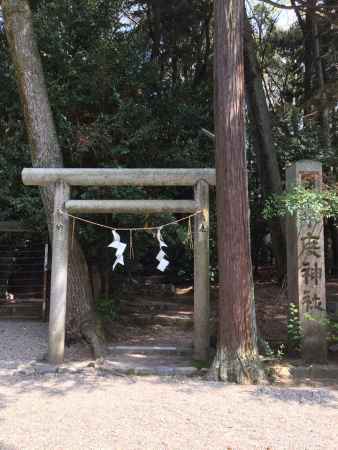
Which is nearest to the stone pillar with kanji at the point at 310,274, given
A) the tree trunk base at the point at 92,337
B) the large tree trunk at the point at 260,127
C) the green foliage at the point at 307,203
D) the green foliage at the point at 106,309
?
the green foliage at the point at 307,203

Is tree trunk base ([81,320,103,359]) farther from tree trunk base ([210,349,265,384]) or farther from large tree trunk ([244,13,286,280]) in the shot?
large tree trunk ([244,13,286,280])

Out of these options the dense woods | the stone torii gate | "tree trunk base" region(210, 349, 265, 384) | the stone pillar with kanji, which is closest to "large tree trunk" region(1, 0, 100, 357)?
the dense woods

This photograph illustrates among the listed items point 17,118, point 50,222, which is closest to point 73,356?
point 50,222

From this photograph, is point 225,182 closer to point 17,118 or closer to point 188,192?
point 188,192

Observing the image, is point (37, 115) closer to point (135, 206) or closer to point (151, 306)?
point (135, 206)

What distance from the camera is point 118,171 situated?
6602 mm

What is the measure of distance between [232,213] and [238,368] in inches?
77.9

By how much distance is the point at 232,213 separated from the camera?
224 inches

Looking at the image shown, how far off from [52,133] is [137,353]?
13.5 feet

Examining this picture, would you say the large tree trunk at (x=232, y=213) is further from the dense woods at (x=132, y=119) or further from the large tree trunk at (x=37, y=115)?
the large tree trunk at (x=37, y=115)

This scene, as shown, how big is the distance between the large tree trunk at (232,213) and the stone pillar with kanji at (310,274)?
1.00 m

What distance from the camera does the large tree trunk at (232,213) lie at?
5.60 meters

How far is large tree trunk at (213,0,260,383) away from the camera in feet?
18.4

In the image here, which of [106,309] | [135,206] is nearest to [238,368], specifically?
[135,206]
